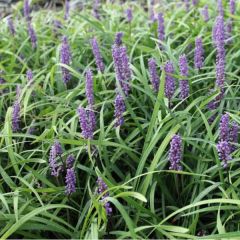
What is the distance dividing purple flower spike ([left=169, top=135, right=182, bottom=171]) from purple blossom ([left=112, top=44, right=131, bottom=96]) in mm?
1047

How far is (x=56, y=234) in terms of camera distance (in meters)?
3.45

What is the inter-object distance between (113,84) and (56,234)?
1.99 metres

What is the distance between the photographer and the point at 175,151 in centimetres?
305

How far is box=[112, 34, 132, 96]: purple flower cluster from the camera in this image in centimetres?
391

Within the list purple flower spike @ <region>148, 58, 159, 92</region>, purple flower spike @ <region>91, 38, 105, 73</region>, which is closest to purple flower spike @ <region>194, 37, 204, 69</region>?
purple flower spike @ <region>148, 58, 159, 92</region>

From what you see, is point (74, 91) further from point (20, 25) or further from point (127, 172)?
point (20, 25)

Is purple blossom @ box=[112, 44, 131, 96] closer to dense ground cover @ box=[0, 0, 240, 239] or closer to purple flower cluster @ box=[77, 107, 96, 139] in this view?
dense ground cover @ box=[0, 0, 240, 239]

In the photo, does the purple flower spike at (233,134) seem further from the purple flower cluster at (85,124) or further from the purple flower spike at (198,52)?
the purple flower spike at (198,52)

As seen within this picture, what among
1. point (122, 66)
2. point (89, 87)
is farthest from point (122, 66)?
point (89, 87)

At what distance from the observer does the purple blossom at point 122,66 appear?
3.91 m

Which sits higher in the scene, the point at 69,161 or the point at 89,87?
the point at 89,87

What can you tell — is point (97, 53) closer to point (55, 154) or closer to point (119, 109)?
point (119, 109)

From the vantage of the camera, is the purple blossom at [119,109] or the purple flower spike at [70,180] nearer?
the purple flower spike at [70,180]

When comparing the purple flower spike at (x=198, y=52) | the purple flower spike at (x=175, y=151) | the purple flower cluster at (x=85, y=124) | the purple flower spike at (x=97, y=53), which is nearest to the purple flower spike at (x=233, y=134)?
the purple flower spike at (x=175, y=151)
